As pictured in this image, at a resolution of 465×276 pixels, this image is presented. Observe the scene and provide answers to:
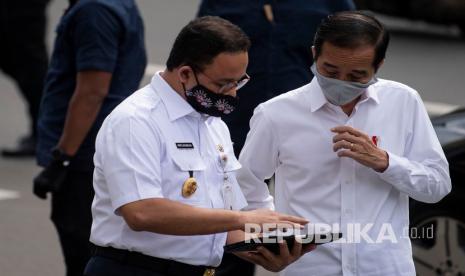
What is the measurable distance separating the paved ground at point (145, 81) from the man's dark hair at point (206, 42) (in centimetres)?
371

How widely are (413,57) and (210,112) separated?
10.1 metres

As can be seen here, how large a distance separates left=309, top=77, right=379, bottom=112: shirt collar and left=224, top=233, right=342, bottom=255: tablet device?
59 centimetres

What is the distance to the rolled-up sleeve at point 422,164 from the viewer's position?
14.4 ft

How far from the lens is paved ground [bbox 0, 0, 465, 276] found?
801 centimetres

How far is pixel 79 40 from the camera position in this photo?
5785 mm

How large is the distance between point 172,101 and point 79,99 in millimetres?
1717

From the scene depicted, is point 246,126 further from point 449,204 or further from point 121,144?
point 121,144

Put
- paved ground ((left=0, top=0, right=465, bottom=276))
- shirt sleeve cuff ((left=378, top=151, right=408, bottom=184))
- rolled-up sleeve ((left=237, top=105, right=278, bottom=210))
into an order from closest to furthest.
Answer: shirt sleeve cuff ((left=378, top=151, right=408, bottom=184))
rolled-up sleeve ((left=237, top=105, right=278, bottom=210))
paved ground ((left=0, top=0, right=465, bottom=276))

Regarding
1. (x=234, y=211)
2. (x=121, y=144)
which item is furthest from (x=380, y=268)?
(x=121, y=144)

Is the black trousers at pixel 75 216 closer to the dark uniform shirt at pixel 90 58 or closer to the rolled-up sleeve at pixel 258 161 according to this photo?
the dark uniform shirt at pixel 90 58

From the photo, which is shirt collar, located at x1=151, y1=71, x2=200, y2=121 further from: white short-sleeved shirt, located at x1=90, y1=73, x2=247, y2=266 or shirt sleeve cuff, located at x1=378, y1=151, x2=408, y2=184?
shirt sleeve cuff, located at x1=378, y1=151, x2=408, y2=184

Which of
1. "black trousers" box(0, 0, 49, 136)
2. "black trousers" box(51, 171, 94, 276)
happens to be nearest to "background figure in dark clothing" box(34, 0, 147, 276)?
"black trousers" box(51, 171, 94, 276)

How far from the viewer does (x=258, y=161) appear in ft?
15.3

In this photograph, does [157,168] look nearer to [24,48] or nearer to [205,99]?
[205,99]
